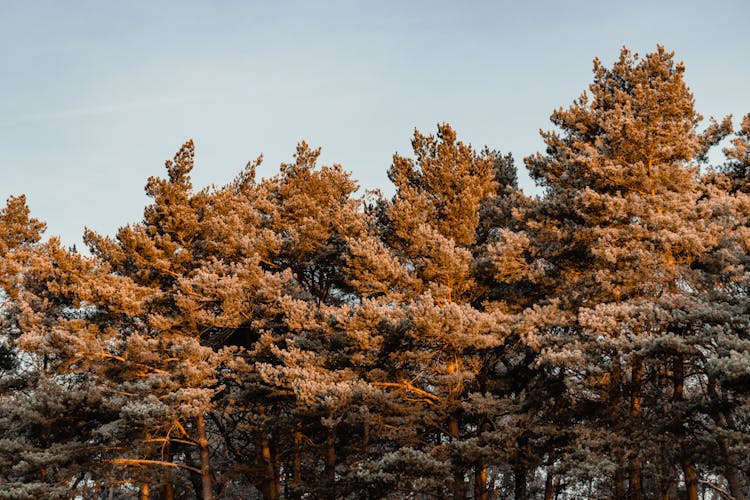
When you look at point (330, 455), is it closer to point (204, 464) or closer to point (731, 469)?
point (204, 464)

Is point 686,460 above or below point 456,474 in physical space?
→ above

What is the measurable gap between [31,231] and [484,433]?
19864 mm

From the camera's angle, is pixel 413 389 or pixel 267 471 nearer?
pixel 413 389

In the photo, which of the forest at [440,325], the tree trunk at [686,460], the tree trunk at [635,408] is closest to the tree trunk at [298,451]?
the forest at [440,325]

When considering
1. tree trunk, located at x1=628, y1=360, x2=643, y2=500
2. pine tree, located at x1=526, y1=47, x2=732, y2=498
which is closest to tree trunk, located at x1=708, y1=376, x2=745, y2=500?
pine tree, located at x1=526, y1=47, x2=732, y2=498

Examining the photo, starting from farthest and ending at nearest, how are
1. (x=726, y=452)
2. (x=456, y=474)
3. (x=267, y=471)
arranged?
(x=267, y=471), (x=456, y=474), (x=726, y=452)

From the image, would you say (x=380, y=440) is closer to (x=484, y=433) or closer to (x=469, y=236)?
(x=484, y=433)

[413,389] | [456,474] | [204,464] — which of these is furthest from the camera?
[204,464]

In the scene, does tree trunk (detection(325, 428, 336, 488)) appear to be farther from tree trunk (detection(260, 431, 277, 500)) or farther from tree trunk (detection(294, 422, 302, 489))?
tree trunk (detection(260, 431, 277, 500))

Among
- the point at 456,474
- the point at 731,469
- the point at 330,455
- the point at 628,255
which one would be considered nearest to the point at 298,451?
the point at 330,455

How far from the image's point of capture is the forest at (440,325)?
12156 millimetres

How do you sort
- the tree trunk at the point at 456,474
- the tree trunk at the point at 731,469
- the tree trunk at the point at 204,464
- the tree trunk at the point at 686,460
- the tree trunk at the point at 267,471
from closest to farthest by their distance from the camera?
the tree trunk at the point at 731,469, the tree trunk at the point at 686,460, the tree trunk at the point at 456,474, the tree trunk at the point at 204,464, the tree trunk at the point at 267,471

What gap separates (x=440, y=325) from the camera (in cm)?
1251

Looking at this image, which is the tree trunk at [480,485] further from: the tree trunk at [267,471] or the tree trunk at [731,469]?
the tree trunk at [267,471]
